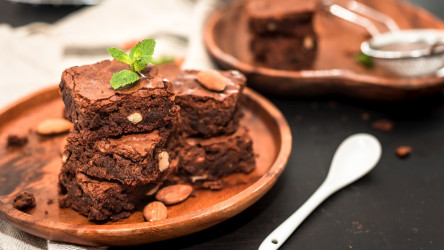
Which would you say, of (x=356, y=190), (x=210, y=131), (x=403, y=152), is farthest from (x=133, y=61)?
(x=403, y=152)

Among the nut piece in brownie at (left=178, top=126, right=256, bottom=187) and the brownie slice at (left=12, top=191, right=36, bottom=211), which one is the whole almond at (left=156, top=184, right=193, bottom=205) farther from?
the brownie slice at (left=12, top=191, right=36, bottom=211)

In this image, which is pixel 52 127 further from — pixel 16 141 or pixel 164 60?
pixel 164 60

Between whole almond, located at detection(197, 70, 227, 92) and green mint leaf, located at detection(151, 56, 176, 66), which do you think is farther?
green mint leaf, located at detection(151, 56, 176, 66)

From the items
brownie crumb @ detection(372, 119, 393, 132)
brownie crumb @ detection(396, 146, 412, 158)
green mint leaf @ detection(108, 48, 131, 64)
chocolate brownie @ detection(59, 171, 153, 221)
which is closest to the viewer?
chocolate brownie @ detection(59, 171, 153, 221)

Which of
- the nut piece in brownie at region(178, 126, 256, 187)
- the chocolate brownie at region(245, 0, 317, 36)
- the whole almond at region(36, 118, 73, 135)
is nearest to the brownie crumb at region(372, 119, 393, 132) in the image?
the chocolate brownie at region(245, 0, 317, 36)

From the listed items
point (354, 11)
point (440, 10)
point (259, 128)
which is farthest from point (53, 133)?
point (440, 10)

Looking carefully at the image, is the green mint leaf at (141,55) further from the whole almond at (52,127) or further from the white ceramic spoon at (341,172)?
the white ceramic spoon at (341,172)
